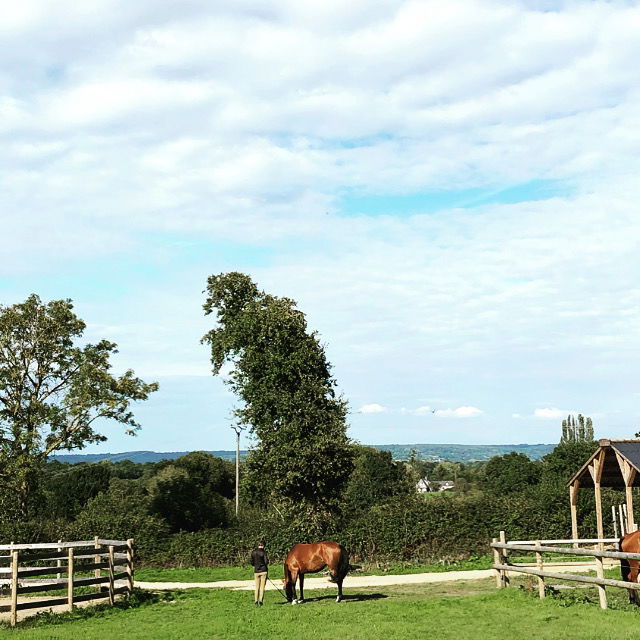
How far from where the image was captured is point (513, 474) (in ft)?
301

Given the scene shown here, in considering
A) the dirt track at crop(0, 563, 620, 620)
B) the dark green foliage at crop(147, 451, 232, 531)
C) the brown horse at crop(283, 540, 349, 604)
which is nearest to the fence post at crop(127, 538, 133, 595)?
the dirt track at crop(0, 563, 620, 620)

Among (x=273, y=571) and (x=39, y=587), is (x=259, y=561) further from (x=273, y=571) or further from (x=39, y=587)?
(x=273, y=571)

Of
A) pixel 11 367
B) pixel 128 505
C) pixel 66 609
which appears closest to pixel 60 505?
pixel 128 505

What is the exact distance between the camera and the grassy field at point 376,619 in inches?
554

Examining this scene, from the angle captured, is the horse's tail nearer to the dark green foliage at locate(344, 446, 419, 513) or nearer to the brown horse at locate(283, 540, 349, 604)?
the brown horse at locate(283, 540, 349, 604)

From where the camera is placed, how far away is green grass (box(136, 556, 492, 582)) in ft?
92.0

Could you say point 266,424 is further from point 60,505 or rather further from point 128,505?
point 60,505

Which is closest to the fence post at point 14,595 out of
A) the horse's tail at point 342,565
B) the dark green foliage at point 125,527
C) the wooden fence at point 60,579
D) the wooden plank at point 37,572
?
the wooden fence at point 60,579

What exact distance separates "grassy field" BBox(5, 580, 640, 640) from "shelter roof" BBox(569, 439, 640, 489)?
538 cm

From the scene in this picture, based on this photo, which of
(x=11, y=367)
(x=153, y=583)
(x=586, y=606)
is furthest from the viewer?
(x=11, y=367)

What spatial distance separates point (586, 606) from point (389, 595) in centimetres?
630

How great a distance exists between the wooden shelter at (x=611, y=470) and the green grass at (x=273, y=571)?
4.29m

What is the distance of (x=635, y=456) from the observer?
74.7 feet

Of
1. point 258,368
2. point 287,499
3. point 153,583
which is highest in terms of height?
point 258,368
